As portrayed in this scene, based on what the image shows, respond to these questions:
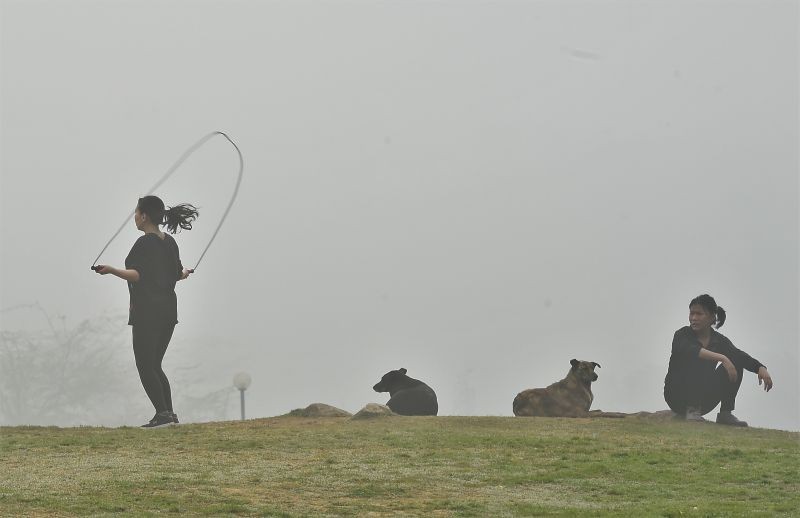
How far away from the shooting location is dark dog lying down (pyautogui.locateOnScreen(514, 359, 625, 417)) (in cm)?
2128

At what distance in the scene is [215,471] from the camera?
14.3 meters

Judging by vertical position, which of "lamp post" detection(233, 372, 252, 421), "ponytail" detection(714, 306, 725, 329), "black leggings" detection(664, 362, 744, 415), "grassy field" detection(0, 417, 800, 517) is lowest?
"grassy field" detection(0, 417, 800, 517)

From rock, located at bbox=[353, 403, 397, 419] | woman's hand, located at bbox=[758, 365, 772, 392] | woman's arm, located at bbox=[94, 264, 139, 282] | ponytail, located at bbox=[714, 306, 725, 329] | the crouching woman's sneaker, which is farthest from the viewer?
ponytail, located at bbox=[714, 306, 725, 329]

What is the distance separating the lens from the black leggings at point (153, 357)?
19562mm

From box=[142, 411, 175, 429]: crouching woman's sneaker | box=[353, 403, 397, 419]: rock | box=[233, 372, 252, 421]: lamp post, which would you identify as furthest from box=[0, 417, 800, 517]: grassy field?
box=[233, 372, 252, 421]: lamp post

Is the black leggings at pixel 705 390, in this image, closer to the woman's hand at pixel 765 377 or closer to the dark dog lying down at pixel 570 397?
the woman's hand at pixel 765 377

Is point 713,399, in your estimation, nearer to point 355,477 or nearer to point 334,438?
point 334,438

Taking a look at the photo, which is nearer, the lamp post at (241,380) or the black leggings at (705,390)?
the black leggings at (705,390)

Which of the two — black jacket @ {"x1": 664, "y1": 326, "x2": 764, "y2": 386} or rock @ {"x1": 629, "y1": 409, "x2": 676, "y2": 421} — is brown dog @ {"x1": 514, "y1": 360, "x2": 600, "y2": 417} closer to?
rock @ {"x1": 629, "y1": 409, "x2": 676, "y2": 421}

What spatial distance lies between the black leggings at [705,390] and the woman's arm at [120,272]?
9341 millimetres

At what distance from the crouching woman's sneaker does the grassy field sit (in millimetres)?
430

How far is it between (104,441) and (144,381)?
243 centimetres

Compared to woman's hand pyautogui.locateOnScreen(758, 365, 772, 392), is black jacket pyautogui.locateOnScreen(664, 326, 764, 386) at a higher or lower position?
higher

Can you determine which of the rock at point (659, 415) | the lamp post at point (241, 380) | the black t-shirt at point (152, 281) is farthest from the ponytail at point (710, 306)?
the lamp post at point (241, 380)
